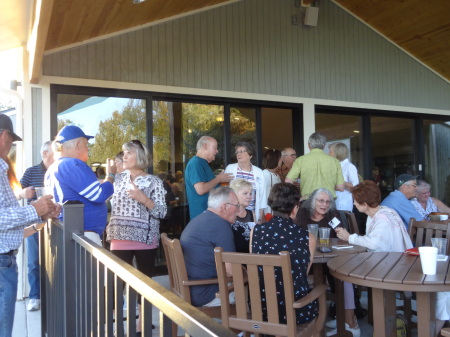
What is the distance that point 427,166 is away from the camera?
24.1 feet

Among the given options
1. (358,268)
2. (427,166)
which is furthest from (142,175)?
(427,166)

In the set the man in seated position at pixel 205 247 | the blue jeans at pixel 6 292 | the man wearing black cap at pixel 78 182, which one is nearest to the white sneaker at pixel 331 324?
the man in seated position at pixel 205 247

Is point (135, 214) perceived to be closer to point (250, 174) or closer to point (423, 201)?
point (250, 174)

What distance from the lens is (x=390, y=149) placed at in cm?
698

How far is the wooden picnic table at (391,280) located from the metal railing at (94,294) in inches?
50.1

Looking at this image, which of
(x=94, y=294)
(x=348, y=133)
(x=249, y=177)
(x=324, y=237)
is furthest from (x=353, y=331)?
(x=348, y=133)

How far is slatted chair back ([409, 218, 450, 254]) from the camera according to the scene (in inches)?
132

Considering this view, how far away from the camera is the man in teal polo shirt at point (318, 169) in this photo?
175 inches

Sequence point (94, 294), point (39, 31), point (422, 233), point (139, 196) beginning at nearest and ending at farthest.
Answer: point (94, 294) < point (39, 31) < point (139, 196) < point (422, 233)

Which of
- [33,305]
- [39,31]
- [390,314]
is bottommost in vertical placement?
[33,305]

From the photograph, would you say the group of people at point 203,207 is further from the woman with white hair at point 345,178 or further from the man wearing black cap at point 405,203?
the woman with white hair at point 345,178

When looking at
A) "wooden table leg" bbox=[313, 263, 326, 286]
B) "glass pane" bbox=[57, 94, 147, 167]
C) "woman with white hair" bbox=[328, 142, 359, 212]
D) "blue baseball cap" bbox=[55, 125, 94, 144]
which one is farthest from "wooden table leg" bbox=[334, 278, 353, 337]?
"glass pane" bbox=[57, 94, 147, 167]

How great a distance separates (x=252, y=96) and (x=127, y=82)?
1.63 metres

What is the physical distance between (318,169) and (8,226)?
3.14 m
